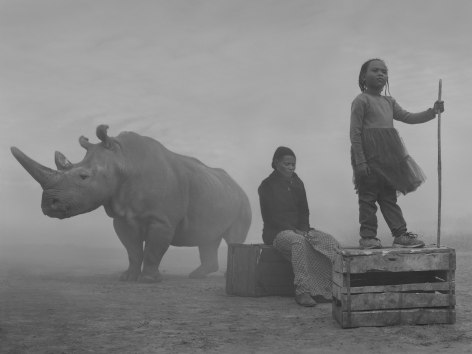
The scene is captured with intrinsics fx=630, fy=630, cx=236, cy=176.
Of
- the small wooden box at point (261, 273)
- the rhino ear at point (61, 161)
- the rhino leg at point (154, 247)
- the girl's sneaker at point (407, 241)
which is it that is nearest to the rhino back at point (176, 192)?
the rhino leg at point (154, 247)

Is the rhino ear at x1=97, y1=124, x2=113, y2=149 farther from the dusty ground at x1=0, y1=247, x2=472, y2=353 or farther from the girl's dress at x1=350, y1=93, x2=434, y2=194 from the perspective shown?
the girl's dress at x1=350, y1=93, x2=434, y2=194

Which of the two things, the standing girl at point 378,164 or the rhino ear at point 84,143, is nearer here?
the standing girl at point 378,164

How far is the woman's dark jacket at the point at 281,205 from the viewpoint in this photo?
6656mm

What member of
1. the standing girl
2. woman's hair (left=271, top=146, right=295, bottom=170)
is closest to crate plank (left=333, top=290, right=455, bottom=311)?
the standing girl

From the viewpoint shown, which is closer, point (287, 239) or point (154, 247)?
point (287, 239)

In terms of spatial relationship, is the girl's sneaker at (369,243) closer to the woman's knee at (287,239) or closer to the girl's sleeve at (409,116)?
the woman's knee at (287,239)

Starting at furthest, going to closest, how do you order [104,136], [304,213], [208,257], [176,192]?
[208,257] < [176,192] < [104,136] < [304,213]

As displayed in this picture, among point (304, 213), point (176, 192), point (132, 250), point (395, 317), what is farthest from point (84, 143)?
point (395, 317)

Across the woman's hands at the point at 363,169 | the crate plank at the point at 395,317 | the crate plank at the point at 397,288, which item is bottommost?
the crate plank at the point at 395,317

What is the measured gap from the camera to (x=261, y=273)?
6.92 meters

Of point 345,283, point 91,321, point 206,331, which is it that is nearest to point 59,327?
point 91,321

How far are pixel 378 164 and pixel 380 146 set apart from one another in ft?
0.52

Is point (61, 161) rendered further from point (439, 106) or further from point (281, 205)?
point (439, 106)

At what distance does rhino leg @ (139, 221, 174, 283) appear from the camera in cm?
844
